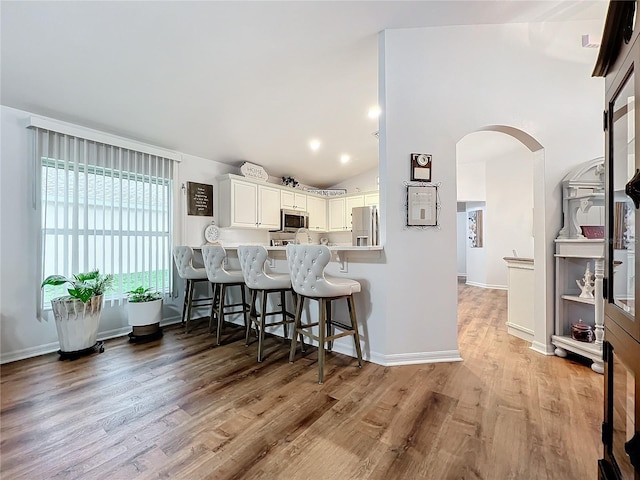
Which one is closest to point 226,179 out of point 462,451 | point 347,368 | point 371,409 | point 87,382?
point 87,382

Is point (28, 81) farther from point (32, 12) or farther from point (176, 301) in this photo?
point (176, 301)

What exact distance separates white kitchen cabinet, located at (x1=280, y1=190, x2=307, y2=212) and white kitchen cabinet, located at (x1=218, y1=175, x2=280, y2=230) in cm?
13

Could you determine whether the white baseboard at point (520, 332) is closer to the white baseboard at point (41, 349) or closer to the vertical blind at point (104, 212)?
the vertical blind at point (104, 212)

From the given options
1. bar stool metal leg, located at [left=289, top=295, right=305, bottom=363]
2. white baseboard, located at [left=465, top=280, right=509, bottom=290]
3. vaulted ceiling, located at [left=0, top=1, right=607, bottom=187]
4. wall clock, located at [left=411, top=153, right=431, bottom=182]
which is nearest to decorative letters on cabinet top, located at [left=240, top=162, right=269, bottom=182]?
vaulted ceiling, located at [left=0, top=1, right=607, bottom=187]

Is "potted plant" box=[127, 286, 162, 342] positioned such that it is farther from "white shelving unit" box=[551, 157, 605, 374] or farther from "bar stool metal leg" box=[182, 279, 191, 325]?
"white shelving unit" box=[551, 157, 605, 374]

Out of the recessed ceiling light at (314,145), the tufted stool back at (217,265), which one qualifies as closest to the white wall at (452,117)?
the tufted stool back at (217,265)

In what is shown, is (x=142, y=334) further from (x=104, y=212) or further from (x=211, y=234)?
(x=211, y=234)

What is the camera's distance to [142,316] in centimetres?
313

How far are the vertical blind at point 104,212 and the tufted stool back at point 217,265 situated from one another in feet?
3.32

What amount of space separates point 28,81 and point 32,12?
77cm

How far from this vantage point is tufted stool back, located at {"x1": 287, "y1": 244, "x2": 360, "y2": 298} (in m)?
2.18

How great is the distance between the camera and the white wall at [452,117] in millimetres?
2510

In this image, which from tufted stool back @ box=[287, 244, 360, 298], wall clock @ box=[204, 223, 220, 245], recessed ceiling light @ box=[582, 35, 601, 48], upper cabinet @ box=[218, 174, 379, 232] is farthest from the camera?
upper cabinet @ box=[218, 174, 379, 232]

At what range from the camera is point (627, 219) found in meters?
0.90
